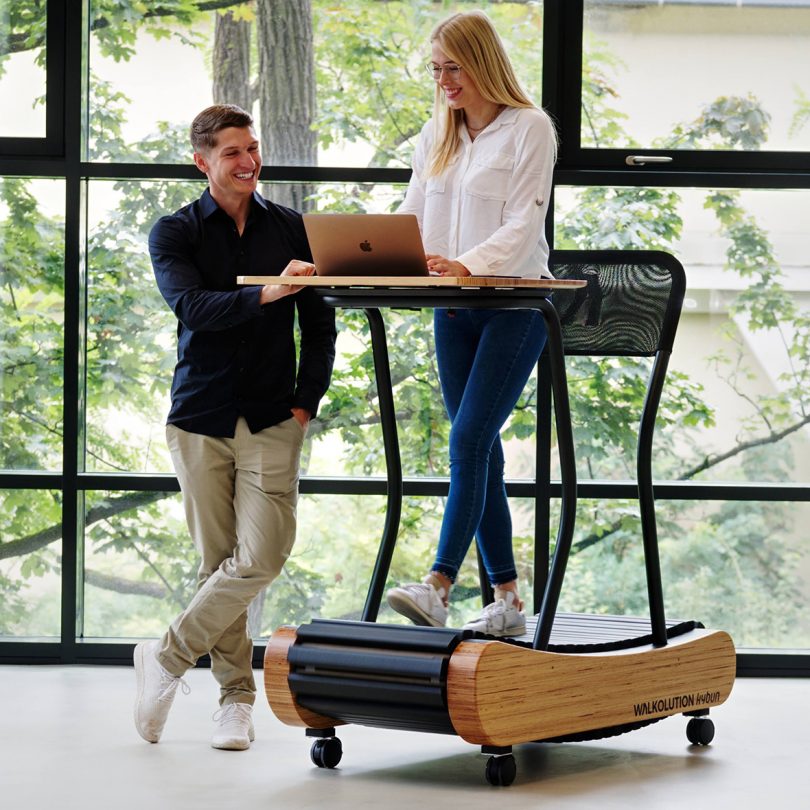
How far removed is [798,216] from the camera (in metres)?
4.43

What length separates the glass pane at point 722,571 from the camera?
4.43 m

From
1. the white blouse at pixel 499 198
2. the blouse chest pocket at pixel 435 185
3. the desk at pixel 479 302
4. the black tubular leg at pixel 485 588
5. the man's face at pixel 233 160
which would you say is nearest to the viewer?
the desk at pixel 479 302

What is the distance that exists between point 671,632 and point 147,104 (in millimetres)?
2344

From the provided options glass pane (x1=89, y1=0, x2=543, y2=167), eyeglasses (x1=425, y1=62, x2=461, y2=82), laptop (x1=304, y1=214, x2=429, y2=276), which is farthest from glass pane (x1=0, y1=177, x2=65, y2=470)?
laptop (x1=304, y1=214, x2=429, y2=276)

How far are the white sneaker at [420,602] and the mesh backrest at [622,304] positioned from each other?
746 mm

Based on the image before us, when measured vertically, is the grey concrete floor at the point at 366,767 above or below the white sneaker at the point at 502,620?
below

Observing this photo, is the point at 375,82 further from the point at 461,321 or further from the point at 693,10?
the point at 461,321

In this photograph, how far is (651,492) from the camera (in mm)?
3383

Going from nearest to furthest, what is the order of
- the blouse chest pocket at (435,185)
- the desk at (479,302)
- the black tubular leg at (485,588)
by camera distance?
1. the desk at (479,302)
2. the blouse chest pocket at (435,185)
3. the black tubular leg at (485,588)

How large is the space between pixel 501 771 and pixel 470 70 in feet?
5.08

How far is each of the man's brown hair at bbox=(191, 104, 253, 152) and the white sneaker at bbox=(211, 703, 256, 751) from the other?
4.54 ft

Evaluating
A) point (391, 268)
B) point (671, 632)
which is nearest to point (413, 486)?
point (671, 632)

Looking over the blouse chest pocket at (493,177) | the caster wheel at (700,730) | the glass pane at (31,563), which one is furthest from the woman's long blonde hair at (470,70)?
the glass pane at (31,563)

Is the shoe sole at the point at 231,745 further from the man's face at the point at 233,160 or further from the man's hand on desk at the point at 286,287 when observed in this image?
the man's face at the point at 233,160
